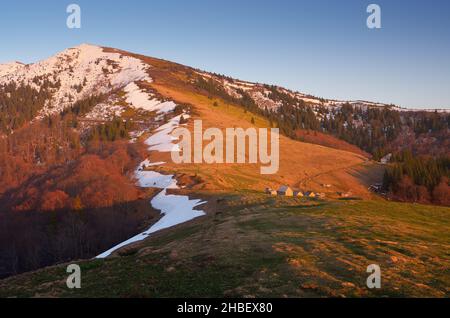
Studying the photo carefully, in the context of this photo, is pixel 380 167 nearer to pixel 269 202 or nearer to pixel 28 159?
pixel 269 202

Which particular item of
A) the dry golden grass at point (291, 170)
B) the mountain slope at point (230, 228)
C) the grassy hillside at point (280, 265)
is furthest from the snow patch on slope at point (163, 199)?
the grassy hillside at point (280, 265)

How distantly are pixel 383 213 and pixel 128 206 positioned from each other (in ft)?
149

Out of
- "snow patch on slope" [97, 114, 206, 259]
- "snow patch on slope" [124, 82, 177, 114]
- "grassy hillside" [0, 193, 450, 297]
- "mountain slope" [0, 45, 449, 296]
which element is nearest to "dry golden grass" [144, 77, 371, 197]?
"mountain slope" [0, 45, 449, 296]

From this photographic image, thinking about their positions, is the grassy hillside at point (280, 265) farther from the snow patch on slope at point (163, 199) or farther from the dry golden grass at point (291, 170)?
the dry golden grass at point (291, 170)

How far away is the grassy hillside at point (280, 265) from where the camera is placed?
1688 centimetres

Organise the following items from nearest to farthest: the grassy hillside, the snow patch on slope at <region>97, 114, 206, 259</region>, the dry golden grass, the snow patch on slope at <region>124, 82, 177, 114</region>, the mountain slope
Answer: the grassy hillside
the mountain slope
the snow patch on slope at <region>97, 114, 206, 259</region>
the dry golden grass
the snow patch on slope at <region>124, 82, 177, 114</region>

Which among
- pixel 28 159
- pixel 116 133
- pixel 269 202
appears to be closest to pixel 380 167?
pixel 116 133

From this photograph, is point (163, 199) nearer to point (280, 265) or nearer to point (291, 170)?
point (280, 265)

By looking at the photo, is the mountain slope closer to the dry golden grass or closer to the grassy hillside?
the grassy hillside

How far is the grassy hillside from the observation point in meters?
16.9

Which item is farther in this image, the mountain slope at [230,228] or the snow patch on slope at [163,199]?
the snow patch on slope at [163,199]

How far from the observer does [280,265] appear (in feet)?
65.4

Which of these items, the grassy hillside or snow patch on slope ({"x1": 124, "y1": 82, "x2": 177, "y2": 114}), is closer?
the grassy hillside
